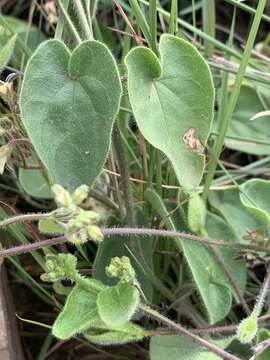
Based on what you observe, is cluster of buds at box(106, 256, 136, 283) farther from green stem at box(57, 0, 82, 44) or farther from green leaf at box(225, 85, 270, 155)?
green leaf at box(225, 85, 270, 155)

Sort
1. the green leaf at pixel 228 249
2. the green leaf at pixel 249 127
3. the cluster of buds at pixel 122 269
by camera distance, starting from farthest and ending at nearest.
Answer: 1. the green leaf at pixel 249 127
2. the green leaf at pixel 228 249
3. the cluster of buds at pixel 122 269

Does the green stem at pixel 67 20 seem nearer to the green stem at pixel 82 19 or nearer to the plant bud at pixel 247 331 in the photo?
the green stem at pixel 82 19

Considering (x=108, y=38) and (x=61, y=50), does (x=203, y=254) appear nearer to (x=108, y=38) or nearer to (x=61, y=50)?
(x=61, y=50)

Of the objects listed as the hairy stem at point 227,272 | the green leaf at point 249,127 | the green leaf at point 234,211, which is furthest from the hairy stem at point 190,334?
the green leaf at point 249,127

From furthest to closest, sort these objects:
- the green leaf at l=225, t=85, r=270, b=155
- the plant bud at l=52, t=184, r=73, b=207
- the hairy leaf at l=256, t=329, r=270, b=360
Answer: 1. the green leaf at l=225, t=85, r=270, b=155
2. the hairy leaf at l=256, t=329, r=270, b=360
3. the plant bud at l=52, t=184, r=73, b=207

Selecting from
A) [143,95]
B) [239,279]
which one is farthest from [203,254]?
[143,95]

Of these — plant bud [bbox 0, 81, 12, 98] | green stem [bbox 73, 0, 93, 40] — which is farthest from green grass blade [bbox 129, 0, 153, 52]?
plant bud [bbox 0, 81, 12, 98]

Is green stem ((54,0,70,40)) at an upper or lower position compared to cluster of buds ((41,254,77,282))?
upper
